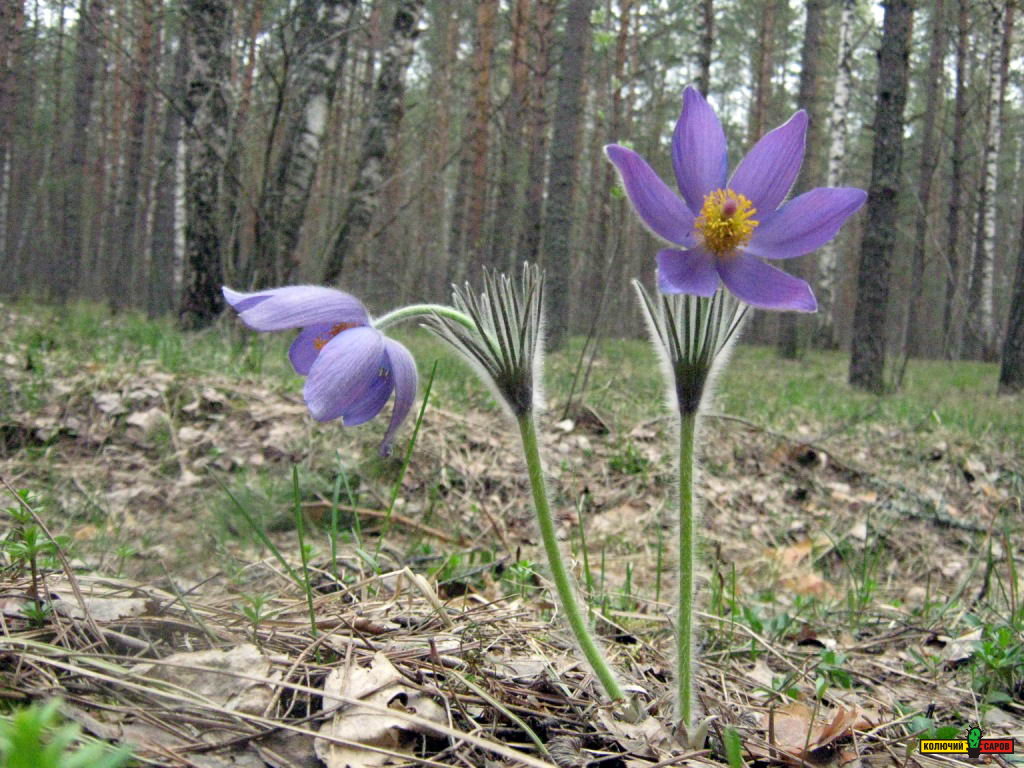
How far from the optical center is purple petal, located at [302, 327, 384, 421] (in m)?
1.17

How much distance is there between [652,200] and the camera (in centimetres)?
116

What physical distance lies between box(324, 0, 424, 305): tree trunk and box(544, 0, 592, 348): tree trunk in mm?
2770

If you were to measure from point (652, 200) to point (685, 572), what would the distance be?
A: 567mm

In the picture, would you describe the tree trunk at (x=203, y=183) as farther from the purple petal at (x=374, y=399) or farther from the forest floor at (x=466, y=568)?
the purple petal at (x=374, y=399)

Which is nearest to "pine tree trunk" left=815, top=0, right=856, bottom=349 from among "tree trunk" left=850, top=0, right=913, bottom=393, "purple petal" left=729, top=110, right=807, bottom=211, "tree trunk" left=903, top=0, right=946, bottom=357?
"tree trunk" left=903, top=0, right=946, bottom=357

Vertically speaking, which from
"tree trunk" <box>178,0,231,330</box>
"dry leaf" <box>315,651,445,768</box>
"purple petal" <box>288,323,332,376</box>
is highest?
"tree trunk" <box>178,0,231,330</box>

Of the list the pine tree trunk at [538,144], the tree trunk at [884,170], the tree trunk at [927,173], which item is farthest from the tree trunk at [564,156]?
the tree trunk at [927,173]

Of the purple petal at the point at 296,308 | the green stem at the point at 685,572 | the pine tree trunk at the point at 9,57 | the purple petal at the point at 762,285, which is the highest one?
the pine tree trunk at the point at 9,57

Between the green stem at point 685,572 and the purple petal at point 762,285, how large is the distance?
207 millimetres

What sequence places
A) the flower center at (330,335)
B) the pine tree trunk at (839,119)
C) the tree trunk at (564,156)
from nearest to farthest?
1. the flower center at (330,335)
2. the tree trunk at (564,156)
3. the pine tree trunk at (839,119)

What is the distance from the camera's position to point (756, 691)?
5.44 feet

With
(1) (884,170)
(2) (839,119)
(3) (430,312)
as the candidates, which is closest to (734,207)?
(3) (430,312)

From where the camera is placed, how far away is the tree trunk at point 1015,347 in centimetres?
761

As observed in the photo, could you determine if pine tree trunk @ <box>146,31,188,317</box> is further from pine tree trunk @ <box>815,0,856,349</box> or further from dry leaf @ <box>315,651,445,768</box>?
dry leaf @ <box>315,651,445,768</box>
